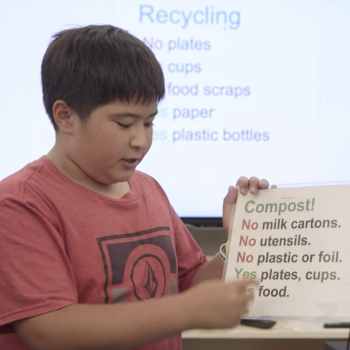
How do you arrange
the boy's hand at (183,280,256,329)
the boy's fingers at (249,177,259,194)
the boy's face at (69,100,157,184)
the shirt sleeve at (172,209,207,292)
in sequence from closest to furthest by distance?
the boy's hand at (183,280,256,329), the boy's face at (69,100,157,184), the boy's fingers at (249,177,259,194), the shirt sleeve at (172,209,207,292)

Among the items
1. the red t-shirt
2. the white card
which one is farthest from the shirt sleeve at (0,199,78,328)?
the white card

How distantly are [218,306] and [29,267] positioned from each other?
1.00 feet

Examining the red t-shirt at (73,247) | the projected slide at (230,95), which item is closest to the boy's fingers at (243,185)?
the red t-shirt at (73,247)

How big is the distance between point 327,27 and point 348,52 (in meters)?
0.11

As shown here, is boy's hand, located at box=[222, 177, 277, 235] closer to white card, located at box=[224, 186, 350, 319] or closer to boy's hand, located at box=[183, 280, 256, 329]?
white card, located at box=[224, 186, 350, 319]

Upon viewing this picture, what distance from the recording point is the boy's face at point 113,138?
1031 mm

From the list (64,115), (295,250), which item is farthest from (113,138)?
(295,250)

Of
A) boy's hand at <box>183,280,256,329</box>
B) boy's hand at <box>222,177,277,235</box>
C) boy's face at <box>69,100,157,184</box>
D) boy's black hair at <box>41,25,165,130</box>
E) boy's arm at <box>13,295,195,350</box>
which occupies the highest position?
boy's black hair at <box>41,25,165,130</box>

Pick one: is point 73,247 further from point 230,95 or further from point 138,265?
point 230,95

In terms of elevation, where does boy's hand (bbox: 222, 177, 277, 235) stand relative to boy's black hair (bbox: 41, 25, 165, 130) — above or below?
below

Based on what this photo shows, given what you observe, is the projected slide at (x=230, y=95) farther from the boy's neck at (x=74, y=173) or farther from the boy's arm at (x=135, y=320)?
the boy's arm at (x=135, y=320)

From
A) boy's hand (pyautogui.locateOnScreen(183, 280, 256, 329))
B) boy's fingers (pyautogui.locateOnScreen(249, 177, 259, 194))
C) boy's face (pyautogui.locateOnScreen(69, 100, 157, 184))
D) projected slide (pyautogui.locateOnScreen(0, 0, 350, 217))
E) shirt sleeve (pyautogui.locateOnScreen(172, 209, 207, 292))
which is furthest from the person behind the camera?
projected slide (pyautogui.locateOnScreen(0, 0, 350, 217))

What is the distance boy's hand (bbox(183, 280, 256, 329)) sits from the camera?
89 cm

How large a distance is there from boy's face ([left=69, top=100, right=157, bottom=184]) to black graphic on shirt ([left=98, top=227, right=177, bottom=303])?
0.12 m
